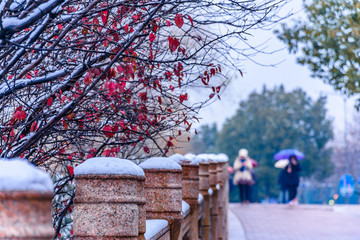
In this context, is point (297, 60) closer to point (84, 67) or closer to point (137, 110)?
point (137, 110)

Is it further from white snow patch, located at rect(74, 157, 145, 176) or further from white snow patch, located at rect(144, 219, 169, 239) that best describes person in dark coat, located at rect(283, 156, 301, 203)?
white snow patch, located at rect(74, 157, 145, 176)

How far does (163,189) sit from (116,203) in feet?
5.16

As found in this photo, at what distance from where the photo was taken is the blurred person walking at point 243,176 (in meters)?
24.5

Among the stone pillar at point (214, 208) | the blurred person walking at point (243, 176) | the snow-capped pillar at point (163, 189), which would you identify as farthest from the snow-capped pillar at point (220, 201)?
the blurred person walking at point (243, 176)

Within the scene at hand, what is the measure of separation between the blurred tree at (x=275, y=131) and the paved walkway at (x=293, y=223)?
2128cm

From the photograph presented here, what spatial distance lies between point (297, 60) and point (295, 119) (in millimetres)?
34526

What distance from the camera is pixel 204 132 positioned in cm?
6347

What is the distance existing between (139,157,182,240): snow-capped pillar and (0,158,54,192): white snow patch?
8.98ft

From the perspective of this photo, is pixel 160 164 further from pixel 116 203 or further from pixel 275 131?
pixel 275 131

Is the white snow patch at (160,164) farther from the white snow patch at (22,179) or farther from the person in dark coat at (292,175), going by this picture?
the person in dark coat at (292,175)

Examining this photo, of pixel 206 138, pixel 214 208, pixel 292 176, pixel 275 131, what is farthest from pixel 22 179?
pixel 206 138

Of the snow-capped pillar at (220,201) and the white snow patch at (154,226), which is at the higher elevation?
the white snow patch at (154,226)

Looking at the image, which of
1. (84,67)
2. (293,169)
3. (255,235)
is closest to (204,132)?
(293,169)

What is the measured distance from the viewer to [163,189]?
14.4ft
